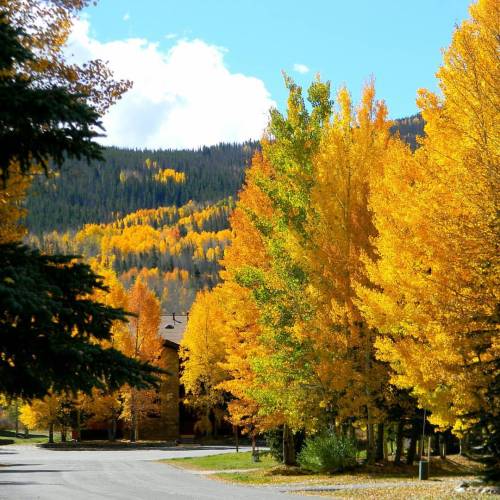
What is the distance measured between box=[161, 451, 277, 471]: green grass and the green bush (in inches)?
233

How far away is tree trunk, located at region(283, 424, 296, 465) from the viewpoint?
87.4 feet

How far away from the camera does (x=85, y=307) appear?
6.41 meters

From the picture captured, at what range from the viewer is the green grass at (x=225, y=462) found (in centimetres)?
2973

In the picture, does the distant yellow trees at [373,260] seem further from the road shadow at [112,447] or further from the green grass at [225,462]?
the road shadow at [112,447]

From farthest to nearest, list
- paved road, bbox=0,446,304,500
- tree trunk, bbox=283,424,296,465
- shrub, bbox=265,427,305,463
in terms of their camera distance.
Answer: shrub, bbox=265,427,305,463
tree trunk, bbox=283,424,296,465
paved road, bbox=0,446,304,500

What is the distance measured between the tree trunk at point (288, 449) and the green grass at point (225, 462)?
1510mm

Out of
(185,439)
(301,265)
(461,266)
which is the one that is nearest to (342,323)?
(301,265)

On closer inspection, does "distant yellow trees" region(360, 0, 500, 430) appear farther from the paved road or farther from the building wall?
the building wall

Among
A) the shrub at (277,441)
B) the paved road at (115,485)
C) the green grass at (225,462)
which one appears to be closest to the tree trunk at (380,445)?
the shrub at (277,441)

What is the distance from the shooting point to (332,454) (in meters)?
22.0

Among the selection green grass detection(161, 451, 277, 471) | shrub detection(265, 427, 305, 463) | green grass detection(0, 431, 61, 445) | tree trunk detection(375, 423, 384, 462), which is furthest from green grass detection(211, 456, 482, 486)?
green grass detection(0, 431, 61, 445)

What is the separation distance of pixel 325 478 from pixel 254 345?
5.99 m

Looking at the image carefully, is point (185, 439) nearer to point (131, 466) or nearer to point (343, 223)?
point (131, 466)

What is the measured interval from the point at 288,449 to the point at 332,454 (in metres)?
5.33
